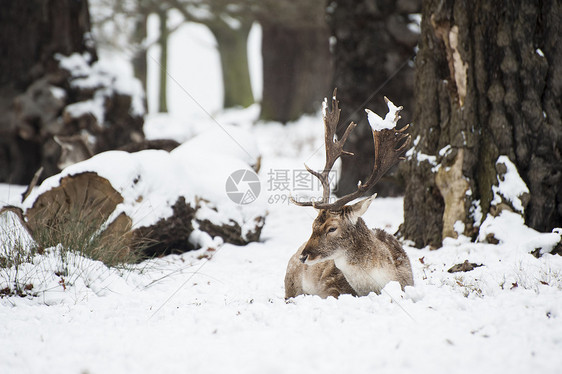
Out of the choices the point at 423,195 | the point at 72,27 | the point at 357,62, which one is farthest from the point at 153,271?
the point at 72,27

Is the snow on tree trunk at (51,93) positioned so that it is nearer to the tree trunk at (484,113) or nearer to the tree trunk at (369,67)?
the tree trunk at (369,67)

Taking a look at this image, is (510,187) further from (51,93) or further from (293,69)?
(293,69)

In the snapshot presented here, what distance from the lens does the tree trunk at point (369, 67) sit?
8219 millimetres

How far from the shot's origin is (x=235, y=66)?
22688 mm

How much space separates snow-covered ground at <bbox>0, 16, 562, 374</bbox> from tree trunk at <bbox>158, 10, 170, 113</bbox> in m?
18.2

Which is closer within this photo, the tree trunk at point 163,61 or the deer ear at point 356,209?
the deer ear at point 356,209

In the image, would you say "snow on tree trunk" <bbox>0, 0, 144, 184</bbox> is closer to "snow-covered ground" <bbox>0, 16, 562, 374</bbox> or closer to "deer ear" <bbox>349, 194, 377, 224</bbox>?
"snow-covered ground" <bbox>0, 16, 562, 374</bbox>

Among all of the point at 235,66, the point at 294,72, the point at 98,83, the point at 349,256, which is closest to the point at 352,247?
the point at 349,256

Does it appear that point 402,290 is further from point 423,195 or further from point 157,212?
point 157,212

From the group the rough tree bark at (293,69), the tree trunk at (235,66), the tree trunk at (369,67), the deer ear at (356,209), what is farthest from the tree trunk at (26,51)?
the tree trunk at (235,66)

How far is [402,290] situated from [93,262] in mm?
2487

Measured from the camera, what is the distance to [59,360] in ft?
9.54

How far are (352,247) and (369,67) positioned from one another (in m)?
5.07

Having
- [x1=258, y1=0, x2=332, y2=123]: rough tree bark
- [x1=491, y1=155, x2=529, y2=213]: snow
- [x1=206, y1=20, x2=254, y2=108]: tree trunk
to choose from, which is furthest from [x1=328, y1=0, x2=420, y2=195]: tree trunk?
[x1=206, y1=20, x2=254, y2=108]: tree trunk
